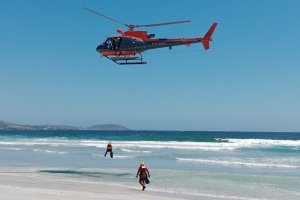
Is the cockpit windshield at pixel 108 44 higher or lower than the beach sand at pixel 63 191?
higher

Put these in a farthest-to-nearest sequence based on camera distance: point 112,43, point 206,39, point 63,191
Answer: point 112,43
point 206,39
point 63,191

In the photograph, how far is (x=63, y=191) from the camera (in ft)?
44.5

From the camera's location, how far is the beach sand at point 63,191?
12.3 meters

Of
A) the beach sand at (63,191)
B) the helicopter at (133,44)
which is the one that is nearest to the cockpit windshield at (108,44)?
the helicopter at (133,44)

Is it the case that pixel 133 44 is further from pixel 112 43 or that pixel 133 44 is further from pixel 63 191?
pixel 63 191

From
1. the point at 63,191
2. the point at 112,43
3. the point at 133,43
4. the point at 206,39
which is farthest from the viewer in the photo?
the point at 112,43

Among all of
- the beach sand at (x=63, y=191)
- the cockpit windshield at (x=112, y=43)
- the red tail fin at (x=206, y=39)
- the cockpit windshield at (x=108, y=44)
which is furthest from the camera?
the cockpit windshield at (x=108, y=44)

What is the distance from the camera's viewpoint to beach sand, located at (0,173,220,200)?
12.3 metres

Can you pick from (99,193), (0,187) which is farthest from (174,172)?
(0,187)

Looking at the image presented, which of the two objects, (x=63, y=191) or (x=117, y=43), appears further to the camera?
(x=117, y=43)

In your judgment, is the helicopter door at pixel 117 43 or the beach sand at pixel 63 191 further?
the helicopter door at pixel 117 43

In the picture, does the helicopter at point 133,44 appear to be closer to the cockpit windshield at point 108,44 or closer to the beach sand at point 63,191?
the cockpit windshield at point 108,44

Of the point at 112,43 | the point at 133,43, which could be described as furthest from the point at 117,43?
the point at 133,43

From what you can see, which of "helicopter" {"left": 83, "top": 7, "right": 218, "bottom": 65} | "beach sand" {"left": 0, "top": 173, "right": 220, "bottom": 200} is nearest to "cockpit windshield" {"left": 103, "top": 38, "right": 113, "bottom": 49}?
"helicopter" {"left": 83, "top": 7, "right": 218, "bottom": 65}
